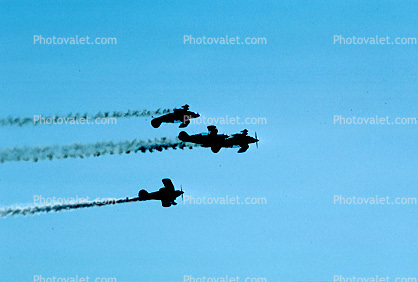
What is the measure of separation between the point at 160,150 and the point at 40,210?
19.4m

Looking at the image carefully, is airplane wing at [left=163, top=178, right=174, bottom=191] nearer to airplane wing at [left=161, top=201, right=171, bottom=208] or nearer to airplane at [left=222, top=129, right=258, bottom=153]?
airplane wing at [left=161, top=201, right=171, bottom=208]

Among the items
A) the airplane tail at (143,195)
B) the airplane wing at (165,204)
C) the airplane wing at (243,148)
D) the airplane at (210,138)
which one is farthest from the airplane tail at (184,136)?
the airplane wing at (165,204)

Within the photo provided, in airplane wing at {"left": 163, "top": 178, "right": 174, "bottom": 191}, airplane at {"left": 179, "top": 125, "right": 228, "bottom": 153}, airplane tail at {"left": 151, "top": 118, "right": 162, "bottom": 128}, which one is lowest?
airplane wing at {"left": 163, "top": 178, "right": 174, "bottom": 191}

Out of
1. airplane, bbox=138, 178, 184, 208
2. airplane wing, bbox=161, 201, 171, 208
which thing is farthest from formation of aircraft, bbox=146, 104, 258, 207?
airplane wing, bbox=161, 201, 171, 208

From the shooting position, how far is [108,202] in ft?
343

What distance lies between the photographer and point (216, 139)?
357ft

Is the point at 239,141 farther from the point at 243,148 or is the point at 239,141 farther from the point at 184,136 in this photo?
the point at 184,136

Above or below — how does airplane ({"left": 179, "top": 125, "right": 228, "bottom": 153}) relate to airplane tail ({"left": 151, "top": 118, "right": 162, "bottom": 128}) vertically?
below

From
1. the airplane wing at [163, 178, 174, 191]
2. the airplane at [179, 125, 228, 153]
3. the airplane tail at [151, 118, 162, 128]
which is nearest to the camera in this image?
the airplane at [179, 125, 228, 153]

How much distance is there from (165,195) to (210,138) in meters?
10.6

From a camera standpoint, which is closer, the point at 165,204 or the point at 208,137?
the point at 208,137

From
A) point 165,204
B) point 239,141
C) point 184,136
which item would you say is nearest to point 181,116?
point 184,136

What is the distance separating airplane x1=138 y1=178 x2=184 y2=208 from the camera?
4338 inches

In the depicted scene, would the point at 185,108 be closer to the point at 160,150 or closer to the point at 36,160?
the point at 160,150
